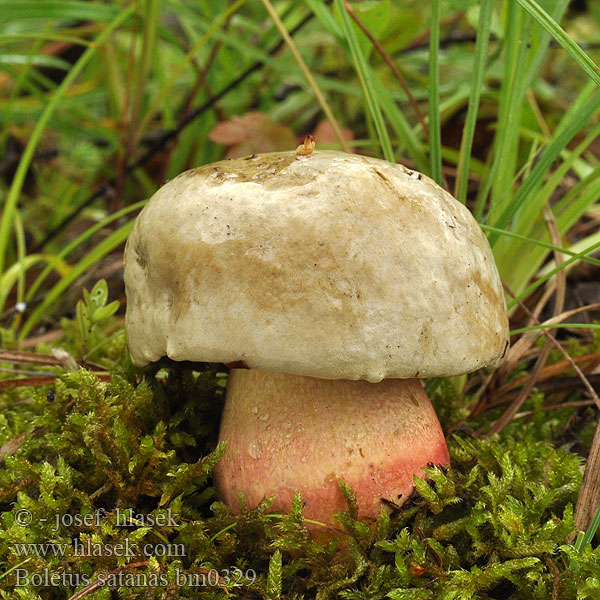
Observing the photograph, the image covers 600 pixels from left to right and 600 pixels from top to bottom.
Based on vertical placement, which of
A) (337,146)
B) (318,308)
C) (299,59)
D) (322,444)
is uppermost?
(299,59)

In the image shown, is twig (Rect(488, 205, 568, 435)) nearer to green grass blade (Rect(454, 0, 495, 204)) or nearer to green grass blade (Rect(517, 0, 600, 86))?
green grass blade (Rect(454, 0, 495, 204))

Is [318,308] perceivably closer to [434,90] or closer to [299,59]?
[434,90]

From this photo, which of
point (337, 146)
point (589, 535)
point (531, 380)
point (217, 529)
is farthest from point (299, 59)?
point (589, 535)

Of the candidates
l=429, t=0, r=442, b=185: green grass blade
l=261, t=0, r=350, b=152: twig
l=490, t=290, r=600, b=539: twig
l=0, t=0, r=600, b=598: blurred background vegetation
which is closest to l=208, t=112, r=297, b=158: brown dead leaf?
l=0, t=0, r=600, b=598: blurred background vegetation

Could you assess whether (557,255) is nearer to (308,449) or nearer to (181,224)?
(308,449)

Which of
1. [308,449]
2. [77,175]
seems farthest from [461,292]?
[77,175]

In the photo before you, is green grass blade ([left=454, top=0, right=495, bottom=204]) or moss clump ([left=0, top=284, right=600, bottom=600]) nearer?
moss clump ([left=0, top=284, right=600, bottom=600])

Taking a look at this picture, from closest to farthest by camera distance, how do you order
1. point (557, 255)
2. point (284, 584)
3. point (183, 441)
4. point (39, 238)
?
point (284, 584), point (183, 441), point (557, 255), point (39, 238)
